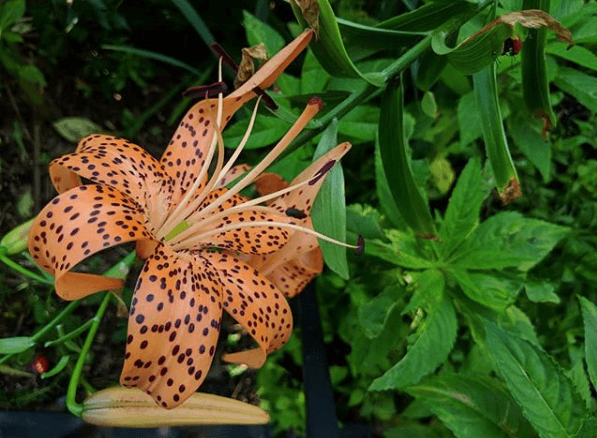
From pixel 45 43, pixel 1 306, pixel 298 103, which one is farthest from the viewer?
pixel 45 43

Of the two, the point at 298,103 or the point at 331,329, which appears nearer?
the point at 298,103

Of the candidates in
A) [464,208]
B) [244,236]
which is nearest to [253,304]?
[244,236]

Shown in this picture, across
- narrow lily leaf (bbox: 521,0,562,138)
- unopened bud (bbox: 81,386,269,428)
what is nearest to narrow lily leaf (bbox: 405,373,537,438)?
unopened bud (bbox: 81,386,269,428)

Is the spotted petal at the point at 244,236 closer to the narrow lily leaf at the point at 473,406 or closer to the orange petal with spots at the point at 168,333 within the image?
the orange petal with spots at the point at 168,333

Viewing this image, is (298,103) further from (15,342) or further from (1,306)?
(1,306)

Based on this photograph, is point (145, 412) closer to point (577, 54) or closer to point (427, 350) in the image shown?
point (427, 350)

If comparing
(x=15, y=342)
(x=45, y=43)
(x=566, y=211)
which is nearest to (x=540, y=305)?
(x=566, y=211)
